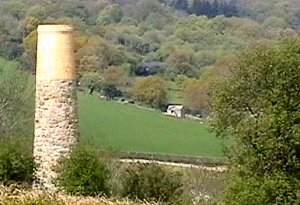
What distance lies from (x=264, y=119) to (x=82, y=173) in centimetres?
514

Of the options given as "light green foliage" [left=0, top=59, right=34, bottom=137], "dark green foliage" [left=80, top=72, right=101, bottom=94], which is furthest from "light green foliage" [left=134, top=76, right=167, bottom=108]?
"light green foliage" [left=0, top=59, right=34, bottom=137]

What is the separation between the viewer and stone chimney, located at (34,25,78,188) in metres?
21.3

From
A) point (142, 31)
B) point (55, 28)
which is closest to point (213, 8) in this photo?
point (142, 31)

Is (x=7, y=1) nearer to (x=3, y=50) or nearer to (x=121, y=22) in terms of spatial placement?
(x=121, y=22)

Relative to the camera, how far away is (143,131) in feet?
129

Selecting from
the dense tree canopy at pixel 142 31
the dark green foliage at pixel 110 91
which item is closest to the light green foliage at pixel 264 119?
the dense tree canopy at pixel 142 31

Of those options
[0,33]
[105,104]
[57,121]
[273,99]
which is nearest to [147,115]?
[105,104]

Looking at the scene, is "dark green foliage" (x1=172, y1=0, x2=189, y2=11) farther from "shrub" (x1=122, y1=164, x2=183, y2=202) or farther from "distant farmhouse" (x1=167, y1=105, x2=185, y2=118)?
"shrub" (x1=122, y1=164, x2=183, y2=202)

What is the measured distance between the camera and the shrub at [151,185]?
22484mm

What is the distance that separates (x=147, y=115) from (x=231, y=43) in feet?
70.8

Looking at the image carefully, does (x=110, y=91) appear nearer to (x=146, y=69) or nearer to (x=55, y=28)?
(x=146, y=69)

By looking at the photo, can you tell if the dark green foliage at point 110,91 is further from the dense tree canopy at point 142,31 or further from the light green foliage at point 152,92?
the light green foliage at point 152,92

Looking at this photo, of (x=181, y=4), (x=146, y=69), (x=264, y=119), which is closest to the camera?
(x=264, y=119)

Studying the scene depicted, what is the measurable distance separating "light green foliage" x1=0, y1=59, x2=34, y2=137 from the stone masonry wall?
44.6ft
